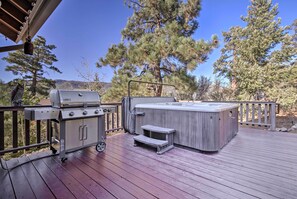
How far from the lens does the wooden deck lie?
164 centimetres

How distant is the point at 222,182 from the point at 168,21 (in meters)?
7.39

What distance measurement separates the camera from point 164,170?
215 cm

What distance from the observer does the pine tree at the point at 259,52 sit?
8266 millimetres

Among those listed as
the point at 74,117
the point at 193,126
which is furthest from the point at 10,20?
the point at 193,126

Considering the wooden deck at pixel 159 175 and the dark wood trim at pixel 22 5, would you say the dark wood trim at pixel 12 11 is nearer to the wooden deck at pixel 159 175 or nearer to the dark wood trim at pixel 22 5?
the dark wood trim at pixel 22 5

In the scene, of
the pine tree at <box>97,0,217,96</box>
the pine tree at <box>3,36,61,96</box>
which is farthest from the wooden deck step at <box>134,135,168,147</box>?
the pine tree at <box>3,36,61,96</box>

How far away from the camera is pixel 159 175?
2008mm

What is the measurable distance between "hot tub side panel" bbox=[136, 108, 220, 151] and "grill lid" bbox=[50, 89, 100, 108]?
4.62ft

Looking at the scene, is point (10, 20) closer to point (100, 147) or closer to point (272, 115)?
point (100, 147)

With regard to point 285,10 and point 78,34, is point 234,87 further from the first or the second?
point 78,34

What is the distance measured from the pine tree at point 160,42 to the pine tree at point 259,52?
3.27 meters

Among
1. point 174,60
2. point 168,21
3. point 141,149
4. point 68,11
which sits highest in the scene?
point 68,11

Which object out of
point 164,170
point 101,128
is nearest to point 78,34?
point 101,128

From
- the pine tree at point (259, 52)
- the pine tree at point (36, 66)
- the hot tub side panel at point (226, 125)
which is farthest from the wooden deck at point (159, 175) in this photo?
the pine tree at point (36, 66)
